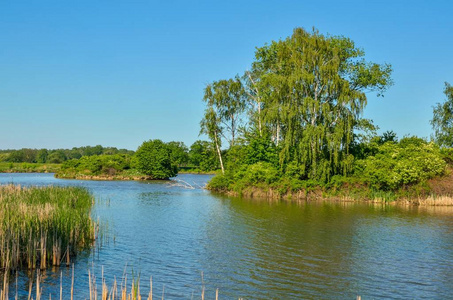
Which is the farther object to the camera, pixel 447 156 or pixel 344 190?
pixel 344 190

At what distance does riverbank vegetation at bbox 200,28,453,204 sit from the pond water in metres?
9.50

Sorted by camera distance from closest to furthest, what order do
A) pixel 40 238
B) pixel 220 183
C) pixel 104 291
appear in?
pixel 104 291
pixel 40 238
pixel 220 183

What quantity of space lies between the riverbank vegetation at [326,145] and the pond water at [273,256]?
31.2ft

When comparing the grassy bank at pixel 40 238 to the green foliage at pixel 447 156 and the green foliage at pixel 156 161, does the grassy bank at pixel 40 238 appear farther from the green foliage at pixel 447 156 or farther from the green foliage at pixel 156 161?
the green foliage at pixel 156 161

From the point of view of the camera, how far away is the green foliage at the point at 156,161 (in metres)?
82.4

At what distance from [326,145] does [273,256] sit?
26.3 m

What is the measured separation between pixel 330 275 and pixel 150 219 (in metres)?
14.8

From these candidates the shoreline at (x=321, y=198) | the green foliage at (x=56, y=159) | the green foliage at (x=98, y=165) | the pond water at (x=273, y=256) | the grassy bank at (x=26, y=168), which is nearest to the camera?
the pond water at (x=273, y=256)

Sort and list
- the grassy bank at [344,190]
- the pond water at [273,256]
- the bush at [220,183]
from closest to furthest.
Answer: the pond water at [273,256] → the grassy bank at [344,190] → the bush at [220,183]

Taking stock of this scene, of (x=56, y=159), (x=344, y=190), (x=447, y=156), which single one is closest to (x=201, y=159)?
(x=56, y=159)

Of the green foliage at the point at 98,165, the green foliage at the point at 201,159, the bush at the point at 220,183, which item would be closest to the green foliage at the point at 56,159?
the green foliage at the point at 201,159

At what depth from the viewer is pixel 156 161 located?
3253 inches

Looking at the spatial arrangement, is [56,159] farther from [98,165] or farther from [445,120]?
[445,120]

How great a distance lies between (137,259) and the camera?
15805 mm
